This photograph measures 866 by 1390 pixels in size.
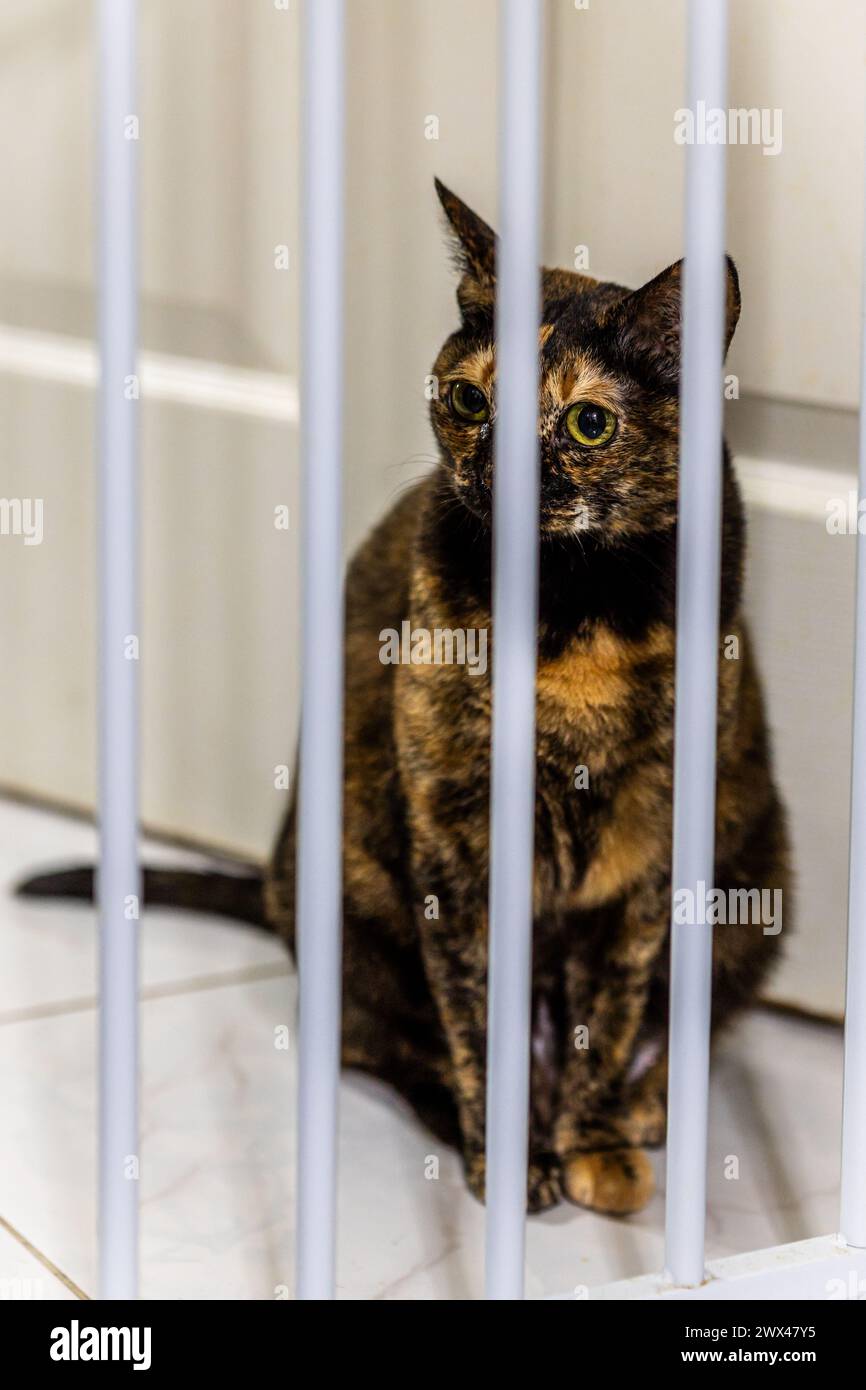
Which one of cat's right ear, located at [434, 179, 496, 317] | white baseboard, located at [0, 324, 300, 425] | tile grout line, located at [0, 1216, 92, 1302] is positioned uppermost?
white baseboard, located at [0, 324, 300, 425]

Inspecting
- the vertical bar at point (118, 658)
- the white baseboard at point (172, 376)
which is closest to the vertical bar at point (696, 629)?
the vertical bar at point (118, 658)

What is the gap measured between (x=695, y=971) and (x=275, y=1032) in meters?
0.70

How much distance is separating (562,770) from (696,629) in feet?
0.83

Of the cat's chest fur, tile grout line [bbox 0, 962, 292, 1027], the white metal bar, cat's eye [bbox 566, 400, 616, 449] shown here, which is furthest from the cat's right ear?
tile grout line [bbox 0, 962, 292, 1027]

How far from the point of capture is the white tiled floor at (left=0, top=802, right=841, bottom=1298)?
A: 4.25ft

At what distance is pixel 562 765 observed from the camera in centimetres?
128

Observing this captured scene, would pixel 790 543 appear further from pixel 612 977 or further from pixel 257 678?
pixel 257 678

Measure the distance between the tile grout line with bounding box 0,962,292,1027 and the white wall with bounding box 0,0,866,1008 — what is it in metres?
0.28

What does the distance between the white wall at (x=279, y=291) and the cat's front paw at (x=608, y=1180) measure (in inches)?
14.6

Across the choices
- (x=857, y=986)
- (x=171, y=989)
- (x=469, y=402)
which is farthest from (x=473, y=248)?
(x=171, y=989)

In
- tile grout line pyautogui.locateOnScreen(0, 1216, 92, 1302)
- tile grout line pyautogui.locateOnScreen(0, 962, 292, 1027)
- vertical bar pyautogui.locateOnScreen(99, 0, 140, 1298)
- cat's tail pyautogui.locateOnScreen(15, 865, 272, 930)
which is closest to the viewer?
vertical bar pyautogui.locateOnScreen(99, 0, 140, 1298)

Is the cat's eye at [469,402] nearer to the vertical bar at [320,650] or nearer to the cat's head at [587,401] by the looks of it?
the cat's head at [587,401]

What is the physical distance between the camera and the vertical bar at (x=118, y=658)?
2.98 feet

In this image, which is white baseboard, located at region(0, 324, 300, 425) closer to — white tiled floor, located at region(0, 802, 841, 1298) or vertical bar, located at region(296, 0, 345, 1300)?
white tiled floor, located at region(0, 802, 841, 1298)
